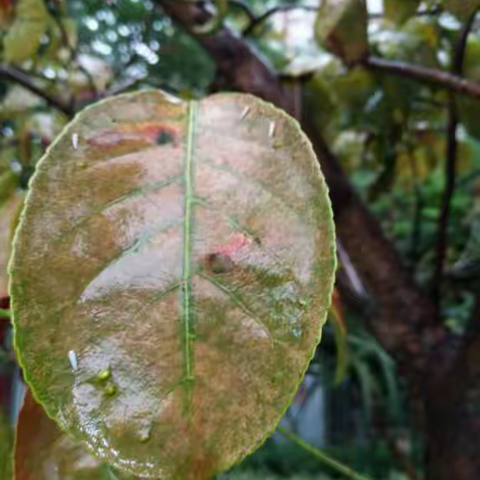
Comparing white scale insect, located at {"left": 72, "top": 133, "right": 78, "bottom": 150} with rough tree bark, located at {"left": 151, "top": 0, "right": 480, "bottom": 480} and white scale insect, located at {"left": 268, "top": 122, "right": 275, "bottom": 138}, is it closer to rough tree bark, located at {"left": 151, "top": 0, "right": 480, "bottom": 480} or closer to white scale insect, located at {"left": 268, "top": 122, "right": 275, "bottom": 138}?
white scale insect, located at {"left": 268, "top": 122, "right": 275, "bottom": 138}

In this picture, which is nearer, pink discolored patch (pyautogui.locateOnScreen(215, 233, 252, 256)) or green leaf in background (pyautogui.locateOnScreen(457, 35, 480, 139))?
pink discolored patch (pyautogui.locateOnScreen(215, 233, 252, 256))

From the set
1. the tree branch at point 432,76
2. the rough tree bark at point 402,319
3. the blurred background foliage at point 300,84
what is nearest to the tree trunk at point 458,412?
the rough tree bark at point 402,319

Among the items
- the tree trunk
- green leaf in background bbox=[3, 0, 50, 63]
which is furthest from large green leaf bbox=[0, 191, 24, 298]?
the tree trunk

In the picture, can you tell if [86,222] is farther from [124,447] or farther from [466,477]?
[466,477]

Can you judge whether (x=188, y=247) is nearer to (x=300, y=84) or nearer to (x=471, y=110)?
(x=471, y=110)

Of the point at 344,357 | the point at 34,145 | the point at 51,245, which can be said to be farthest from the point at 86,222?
the point at 34,145

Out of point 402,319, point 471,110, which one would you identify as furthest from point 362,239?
point 471,110
